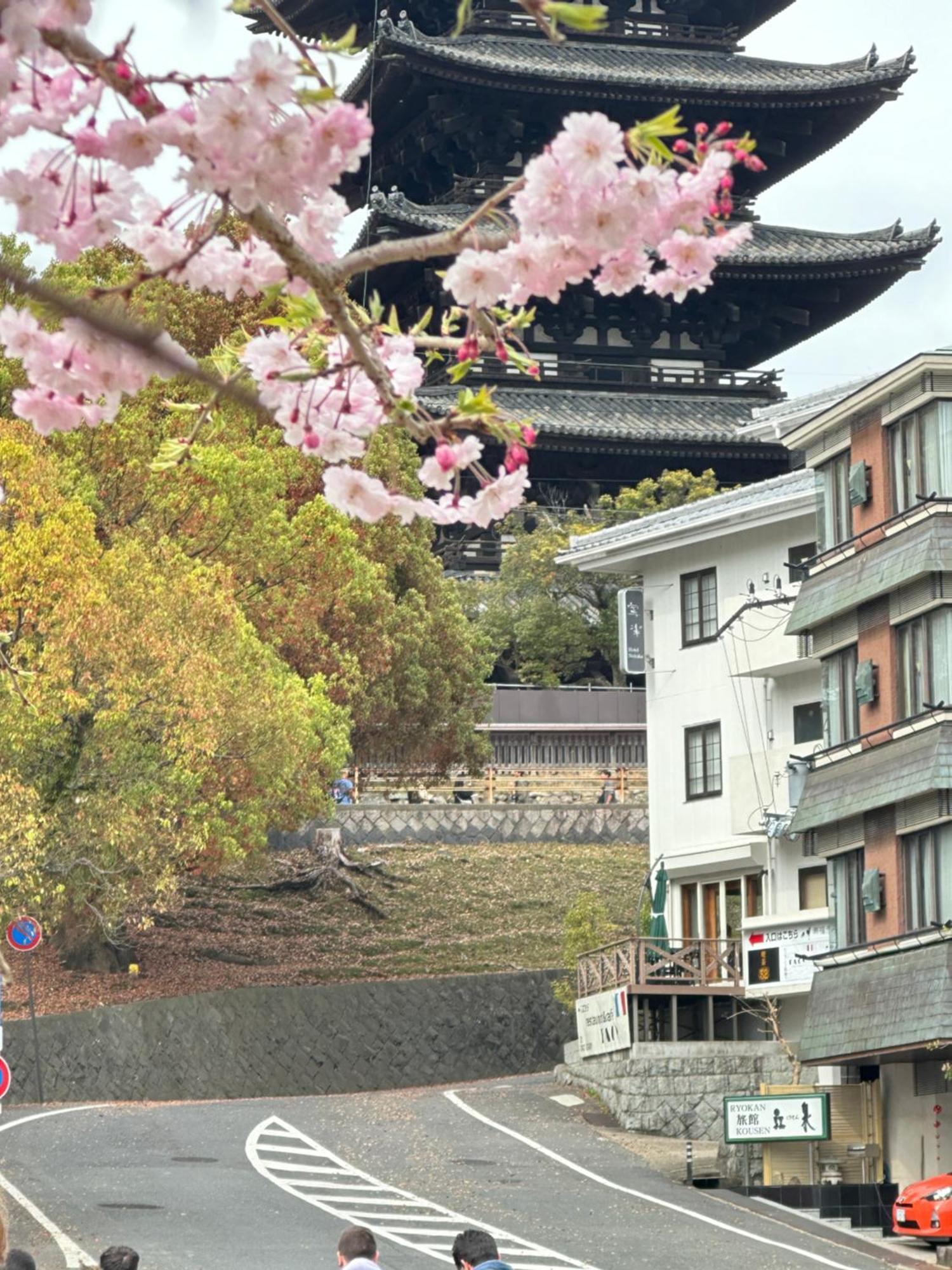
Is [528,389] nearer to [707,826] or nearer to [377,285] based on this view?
[377,285]

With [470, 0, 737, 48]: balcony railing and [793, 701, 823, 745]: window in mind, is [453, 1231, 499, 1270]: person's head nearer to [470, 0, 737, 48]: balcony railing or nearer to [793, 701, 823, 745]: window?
[793, 701, 823, 745]: window

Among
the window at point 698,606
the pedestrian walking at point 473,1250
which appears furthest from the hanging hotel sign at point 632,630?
the pedestrian walking at point 473,1250

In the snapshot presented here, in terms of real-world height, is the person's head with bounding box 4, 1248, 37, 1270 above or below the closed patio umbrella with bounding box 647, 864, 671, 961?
below

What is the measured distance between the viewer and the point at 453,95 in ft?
211

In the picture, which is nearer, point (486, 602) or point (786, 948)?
point (786, 948)

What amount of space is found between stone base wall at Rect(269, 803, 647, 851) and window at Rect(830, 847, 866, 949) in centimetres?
2186

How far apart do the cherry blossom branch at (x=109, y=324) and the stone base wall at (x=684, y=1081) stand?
33073 millimetres

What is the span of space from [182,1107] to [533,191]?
3261cm

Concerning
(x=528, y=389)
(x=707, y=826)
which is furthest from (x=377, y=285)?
(x=707, y=826)

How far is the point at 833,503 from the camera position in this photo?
37.5 m

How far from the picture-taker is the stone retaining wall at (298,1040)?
1523 inches

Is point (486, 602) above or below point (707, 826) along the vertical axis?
above

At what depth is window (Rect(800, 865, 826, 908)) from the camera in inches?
1594

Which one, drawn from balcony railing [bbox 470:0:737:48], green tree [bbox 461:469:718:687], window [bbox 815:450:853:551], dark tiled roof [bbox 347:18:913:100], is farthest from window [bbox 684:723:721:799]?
balcony railing [bbox 470:0:737:48]
